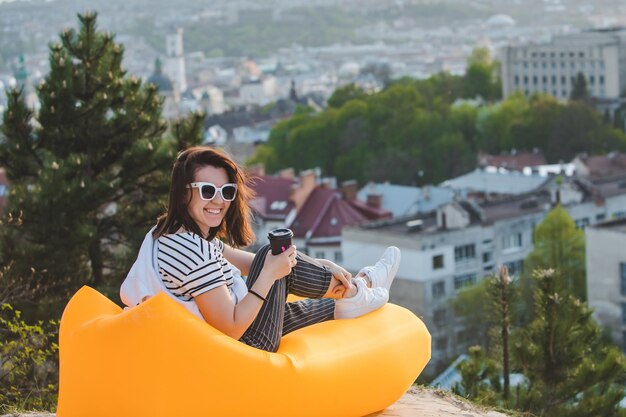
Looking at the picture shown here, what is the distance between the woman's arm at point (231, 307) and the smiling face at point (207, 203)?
12.9 inches

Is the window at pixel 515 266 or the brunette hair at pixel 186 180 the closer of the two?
the brunette hair at pixel 186 180

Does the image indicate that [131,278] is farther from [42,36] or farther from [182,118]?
[42,36]

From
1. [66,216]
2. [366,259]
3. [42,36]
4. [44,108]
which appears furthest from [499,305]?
[42,36]

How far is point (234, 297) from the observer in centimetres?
735

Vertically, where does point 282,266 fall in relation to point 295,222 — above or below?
above

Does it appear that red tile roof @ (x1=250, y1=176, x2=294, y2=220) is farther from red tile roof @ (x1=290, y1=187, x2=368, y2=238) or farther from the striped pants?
the striped pants

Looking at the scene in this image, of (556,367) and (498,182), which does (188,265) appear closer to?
(556,367)

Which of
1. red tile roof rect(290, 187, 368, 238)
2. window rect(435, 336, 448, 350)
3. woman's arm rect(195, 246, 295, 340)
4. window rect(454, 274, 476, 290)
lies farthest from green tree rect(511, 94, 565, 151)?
woman's arm rect(195, 246, 295, 340)

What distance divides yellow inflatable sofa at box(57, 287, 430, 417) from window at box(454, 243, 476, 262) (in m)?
27.3

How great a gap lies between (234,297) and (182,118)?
729 cm

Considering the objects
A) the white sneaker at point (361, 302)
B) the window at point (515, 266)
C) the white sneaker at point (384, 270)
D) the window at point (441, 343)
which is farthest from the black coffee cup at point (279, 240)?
the window at point (515, 266)

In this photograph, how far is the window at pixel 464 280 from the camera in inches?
1349

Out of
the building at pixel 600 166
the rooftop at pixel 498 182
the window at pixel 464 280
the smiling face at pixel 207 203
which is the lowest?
the building at pixel 600 166

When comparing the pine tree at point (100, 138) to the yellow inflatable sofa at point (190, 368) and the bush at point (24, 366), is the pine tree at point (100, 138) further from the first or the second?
the yellow inflatable sofa at point (190, 368)
